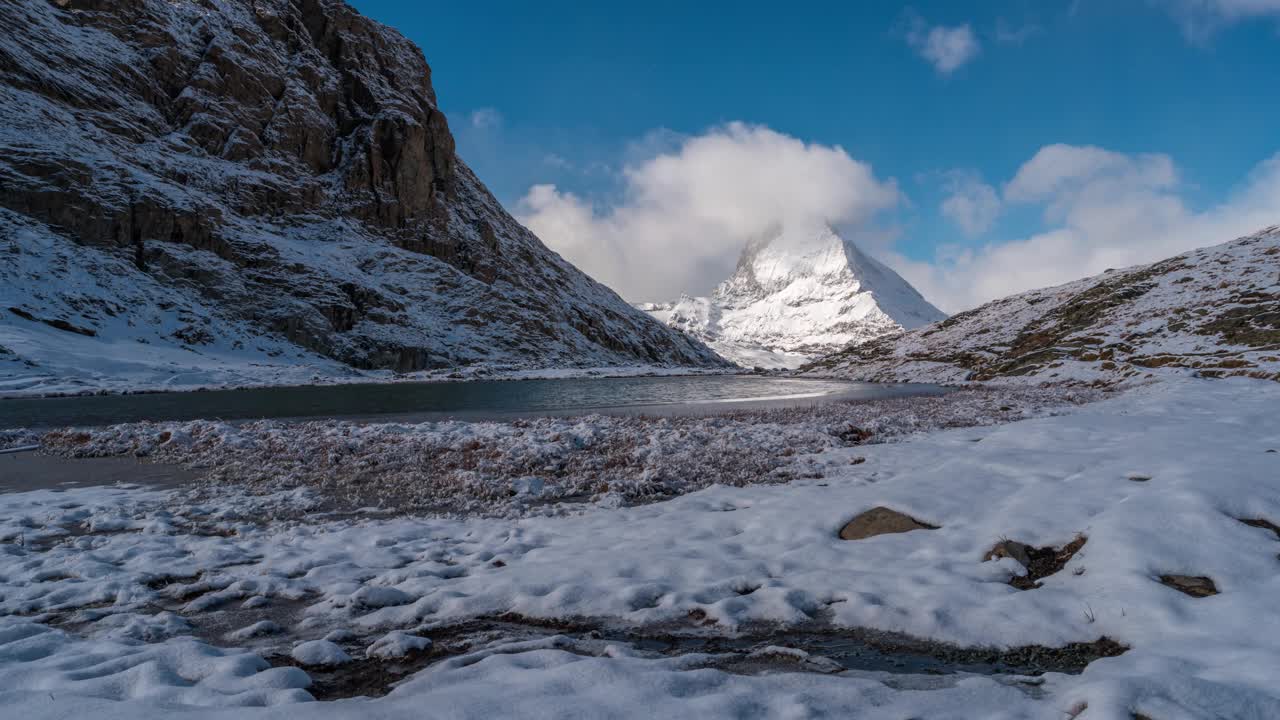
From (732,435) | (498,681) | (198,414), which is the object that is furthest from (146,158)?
(498,681)

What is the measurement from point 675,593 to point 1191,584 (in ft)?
19.6

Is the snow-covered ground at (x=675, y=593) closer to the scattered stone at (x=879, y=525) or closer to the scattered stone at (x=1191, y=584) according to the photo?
the scattered stone at (x=1191, y=584)

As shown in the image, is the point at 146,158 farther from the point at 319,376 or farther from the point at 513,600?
the point at 513,600

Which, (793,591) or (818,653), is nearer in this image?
(818,653)

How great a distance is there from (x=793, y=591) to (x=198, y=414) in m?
41.0

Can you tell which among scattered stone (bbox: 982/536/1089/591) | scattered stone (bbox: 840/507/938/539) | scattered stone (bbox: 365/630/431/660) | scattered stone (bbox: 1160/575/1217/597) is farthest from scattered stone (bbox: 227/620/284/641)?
scattered stone (bbox: 1160/575/1217/597)

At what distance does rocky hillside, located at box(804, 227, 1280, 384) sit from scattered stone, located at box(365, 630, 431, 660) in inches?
2021

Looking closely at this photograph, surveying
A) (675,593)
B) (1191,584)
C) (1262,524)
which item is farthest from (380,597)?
(1262,524)

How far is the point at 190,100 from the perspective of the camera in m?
130

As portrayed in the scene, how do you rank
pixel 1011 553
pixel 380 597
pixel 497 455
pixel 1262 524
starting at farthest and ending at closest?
1. pixel 497 455
2. pixel 1011 553
3. pixel 1262 524
4. pixel 380 597

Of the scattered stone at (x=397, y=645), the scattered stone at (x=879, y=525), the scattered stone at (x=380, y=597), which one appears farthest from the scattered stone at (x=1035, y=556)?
the scattered stone at (x=380, y=597)

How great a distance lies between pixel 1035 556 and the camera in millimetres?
8188

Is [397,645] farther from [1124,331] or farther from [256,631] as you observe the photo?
[1124,331]

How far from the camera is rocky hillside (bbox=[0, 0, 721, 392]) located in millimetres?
89625
